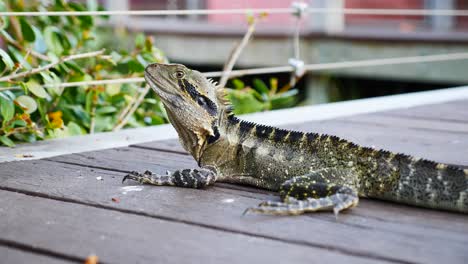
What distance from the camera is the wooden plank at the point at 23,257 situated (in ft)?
7.11

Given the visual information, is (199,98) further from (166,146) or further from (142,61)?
(142,61)

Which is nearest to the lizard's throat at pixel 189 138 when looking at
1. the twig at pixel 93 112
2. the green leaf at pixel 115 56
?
the twig at pixel 93 112

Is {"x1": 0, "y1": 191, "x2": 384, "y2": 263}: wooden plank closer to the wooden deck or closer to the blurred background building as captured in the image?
the wooden deck

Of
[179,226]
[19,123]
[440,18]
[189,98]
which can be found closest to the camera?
[179,226]

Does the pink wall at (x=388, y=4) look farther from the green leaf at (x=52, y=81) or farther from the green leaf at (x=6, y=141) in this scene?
the green leaf at (x=6, y=141)

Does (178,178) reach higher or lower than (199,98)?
lower

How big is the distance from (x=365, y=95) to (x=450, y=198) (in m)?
7.92

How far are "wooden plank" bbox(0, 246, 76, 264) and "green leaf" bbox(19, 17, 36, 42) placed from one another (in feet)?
8.60

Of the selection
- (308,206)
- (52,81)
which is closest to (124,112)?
(52,81)

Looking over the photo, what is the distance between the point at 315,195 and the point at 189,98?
0.81 meters

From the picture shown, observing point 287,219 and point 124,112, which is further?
point 124,112

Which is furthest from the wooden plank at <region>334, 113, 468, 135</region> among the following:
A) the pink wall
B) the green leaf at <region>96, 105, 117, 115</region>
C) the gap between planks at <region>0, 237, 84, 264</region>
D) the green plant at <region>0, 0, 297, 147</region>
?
the pink wall

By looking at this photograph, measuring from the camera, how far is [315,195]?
9.11ft

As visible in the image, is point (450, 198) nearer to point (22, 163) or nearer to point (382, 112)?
point (22, 163)
